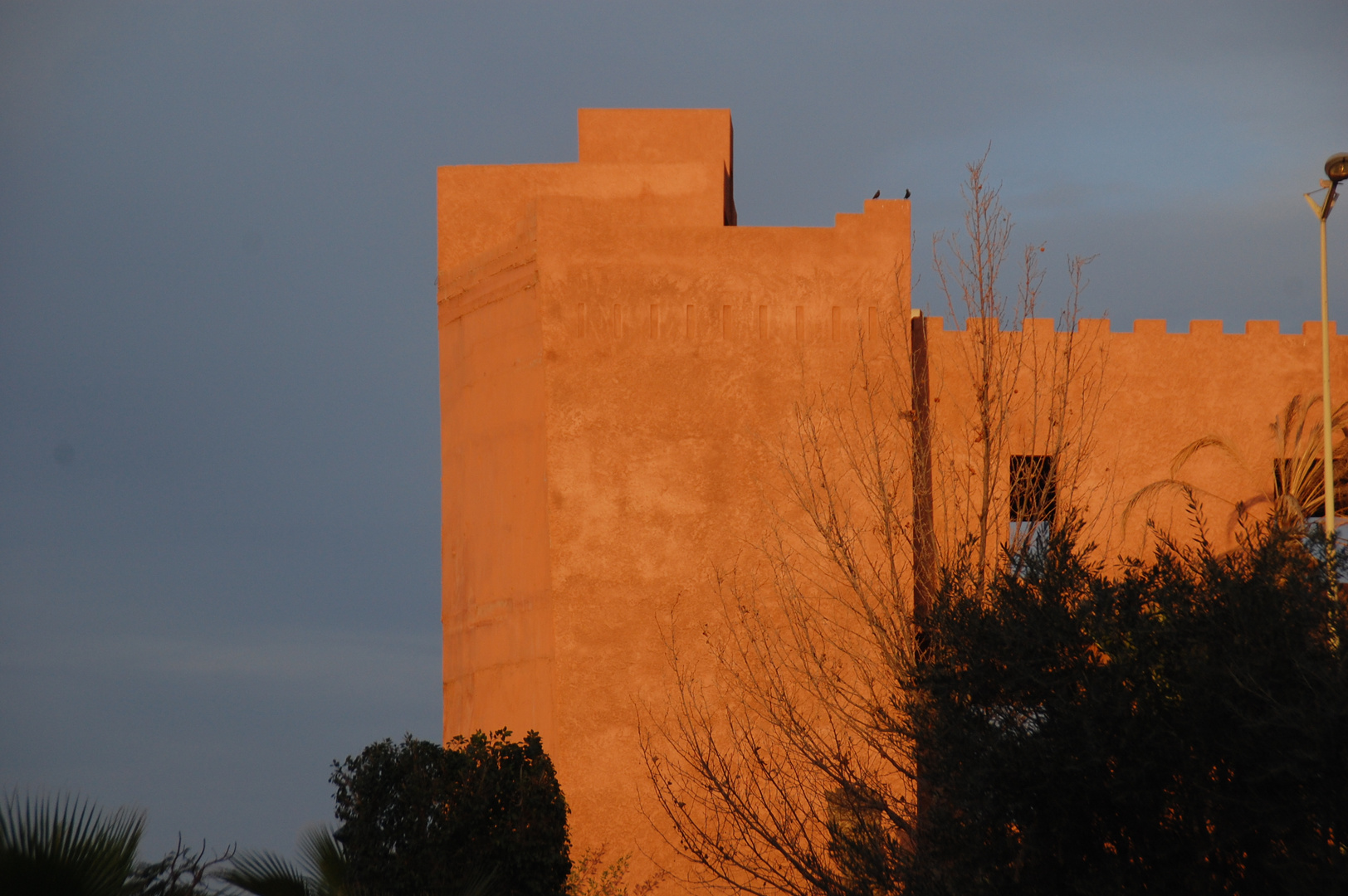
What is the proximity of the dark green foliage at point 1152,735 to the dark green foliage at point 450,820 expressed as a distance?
16.5ft

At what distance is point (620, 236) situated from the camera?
15.8 metres

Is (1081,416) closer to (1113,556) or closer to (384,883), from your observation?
(1113,556)

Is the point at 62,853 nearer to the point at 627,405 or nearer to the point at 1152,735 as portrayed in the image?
the point at 1152,735

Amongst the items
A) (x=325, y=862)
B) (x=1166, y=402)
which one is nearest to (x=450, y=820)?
(x=325, y=862)

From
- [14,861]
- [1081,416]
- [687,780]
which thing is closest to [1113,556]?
[1081,416]

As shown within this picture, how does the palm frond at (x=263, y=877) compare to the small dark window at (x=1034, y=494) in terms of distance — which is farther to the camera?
the small dark window at (x=1034, y=494)

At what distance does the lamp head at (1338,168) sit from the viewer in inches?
545

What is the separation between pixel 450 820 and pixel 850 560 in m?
4.56

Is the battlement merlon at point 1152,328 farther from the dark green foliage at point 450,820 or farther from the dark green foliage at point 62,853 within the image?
the dark green foliage at point 62,853

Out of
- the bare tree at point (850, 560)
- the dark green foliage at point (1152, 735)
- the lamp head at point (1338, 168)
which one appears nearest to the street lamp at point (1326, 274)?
the lamp head at point (1338, 168)

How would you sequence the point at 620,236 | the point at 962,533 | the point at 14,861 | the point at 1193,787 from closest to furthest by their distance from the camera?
1. the point at 14,861
2. the point at 1193,787
3. the point at 962,533
4. the point at 620,236

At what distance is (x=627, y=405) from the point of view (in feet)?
50.7

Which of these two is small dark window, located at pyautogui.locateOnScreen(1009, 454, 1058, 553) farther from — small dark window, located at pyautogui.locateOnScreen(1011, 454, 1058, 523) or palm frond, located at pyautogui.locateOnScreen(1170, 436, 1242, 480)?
palm frond, located at pyautogui.locateOnScreen(1170, 436, 1242, 480)

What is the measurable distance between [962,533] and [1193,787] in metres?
7.39
